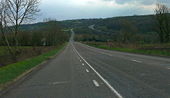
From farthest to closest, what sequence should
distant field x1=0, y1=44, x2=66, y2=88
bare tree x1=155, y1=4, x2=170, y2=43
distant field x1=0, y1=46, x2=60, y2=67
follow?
1. bare tree x1=155, y1=4, x2=170, y2=43
2. distant field x1=0, y1=46, x2=60, y2=67
3. distant field x1=0, y1=44, x2=66, y2=88

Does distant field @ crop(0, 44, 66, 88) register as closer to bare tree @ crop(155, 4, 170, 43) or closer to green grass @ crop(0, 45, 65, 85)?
green grass @ crop(0, 45, 65, 85)

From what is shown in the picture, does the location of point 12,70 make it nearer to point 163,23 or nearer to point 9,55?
point 9,55

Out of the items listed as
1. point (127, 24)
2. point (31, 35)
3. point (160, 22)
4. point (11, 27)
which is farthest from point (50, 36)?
point (11, 27)

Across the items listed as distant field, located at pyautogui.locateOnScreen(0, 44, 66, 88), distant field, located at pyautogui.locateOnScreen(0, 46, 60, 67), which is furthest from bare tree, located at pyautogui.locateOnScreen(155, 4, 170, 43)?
distant field, located at pyautogui.locateOnScreen(0, 44, 66, 88)

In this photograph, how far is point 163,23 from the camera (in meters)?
69.6

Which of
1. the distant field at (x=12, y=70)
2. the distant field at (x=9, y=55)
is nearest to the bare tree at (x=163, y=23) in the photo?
the distant field at (x=9, y=55)

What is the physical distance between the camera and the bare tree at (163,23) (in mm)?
69375

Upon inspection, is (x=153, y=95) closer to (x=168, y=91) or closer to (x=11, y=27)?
(x=168, y=91)

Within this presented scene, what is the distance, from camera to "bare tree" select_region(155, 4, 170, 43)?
69.4 metres

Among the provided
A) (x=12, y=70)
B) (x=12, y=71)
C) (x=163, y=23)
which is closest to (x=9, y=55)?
(x=12, y=70)

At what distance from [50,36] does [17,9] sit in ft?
163

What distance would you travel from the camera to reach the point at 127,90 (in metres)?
9.58

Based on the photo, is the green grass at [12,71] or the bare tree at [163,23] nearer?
the green grass at [12,71]

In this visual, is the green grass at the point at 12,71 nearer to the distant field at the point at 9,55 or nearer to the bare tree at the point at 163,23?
the distant field at the point at 9,55
